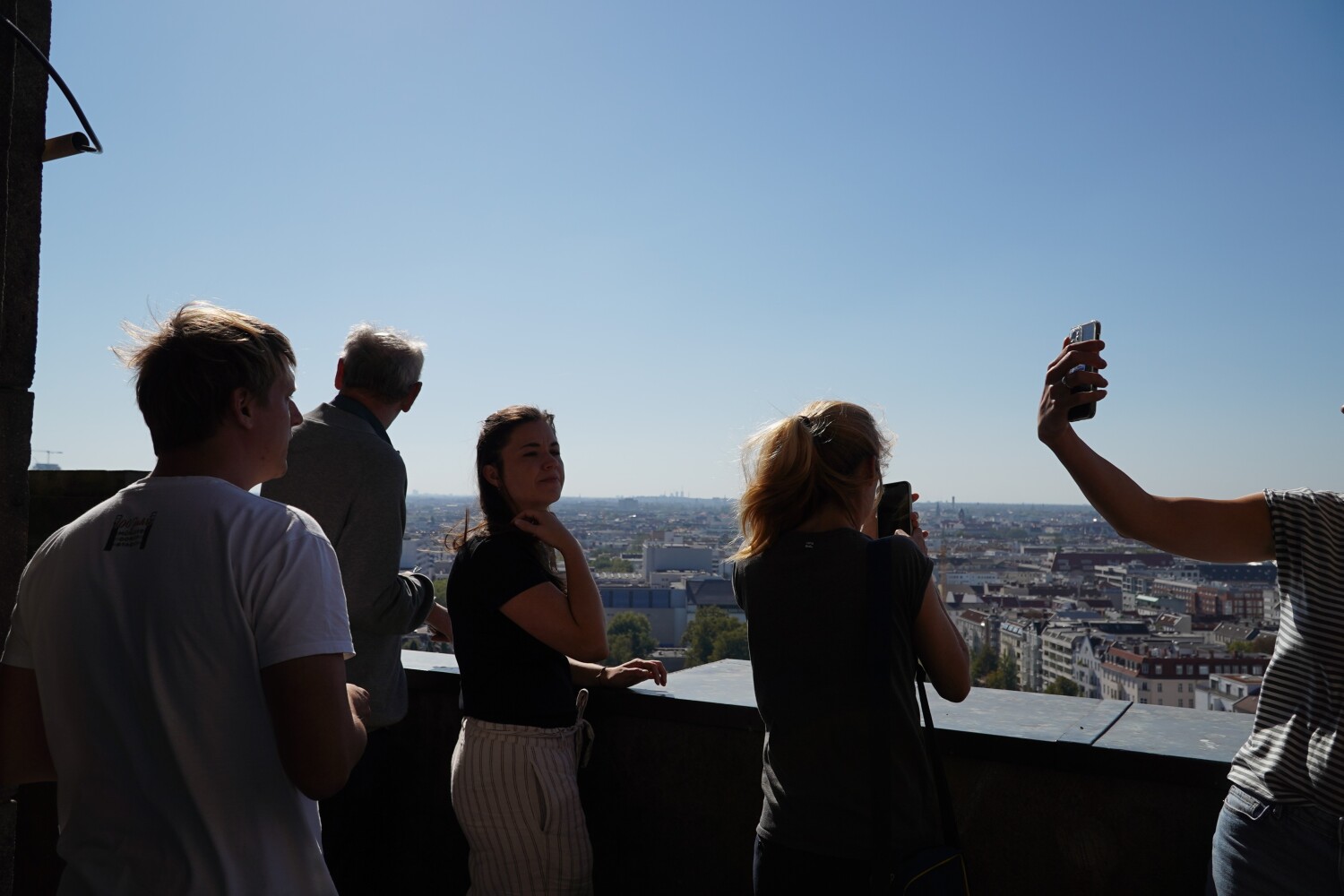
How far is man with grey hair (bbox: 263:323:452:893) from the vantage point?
2.64 m

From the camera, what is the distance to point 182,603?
133 cm

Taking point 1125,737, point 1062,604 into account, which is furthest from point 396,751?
point 1062,604

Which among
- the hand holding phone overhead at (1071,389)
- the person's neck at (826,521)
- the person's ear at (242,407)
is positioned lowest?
the person's neck at (826,521)

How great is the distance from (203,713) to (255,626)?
0.14 meters

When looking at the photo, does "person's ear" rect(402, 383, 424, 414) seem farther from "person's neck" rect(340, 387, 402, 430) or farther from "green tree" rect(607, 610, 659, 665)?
"green tree" rect(607, 610, 659, 665)

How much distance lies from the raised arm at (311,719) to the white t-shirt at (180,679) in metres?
0.02

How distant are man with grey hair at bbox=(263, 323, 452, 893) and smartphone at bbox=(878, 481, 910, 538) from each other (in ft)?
4.55

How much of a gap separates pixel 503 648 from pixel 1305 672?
5.75 feet

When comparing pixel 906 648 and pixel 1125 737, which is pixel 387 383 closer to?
pixel 906 648

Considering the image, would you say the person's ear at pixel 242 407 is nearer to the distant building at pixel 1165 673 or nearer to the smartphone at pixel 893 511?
the smartphone at pixel 893 511

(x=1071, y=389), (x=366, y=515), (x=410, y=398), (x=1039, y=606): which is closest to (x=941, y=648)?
(x=1071, y=389)

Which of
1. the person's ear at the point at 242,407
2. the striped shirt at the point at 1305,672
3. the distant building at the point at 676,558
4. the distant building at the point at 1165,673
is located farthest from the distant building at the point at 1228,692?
the distant building at the point at 676,558

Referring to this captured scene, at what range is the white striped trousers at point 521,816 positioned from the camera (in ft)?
7.93

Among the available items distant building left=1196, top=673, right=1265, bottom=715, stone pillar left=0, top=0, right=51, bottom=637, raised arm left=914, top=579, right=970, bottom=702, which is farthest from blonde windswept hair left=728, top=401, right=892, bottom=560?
distant building left=1196, top=673, right=1265, bottom=715
